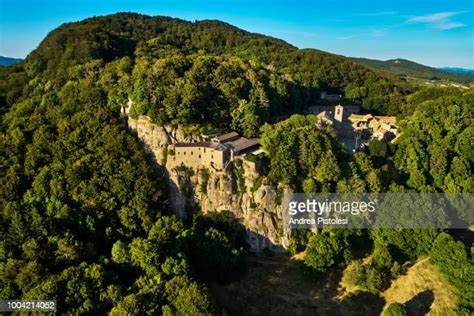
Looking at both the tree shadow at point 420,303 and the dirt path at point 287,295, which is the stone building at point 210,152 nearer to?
the dirt path at point 287,295

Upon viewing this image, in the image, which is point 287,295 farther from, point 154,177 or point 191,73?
point 191,73

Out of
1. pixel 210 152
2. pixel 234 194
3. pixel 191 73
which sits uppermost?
pixel 191 73

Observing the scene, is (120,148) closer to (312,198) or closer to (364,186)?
(312,198)

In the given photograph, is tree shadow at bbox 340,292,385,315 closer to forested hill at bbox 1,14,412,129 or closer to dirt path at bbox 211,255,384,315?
dirt path at bbox 211,255,384,315

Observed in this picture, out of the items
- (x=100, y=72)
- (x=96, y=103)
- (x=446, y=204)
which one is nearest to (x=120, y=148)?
(x=96, y=103)

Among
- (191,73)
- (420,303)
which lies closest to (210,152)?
(191,73)

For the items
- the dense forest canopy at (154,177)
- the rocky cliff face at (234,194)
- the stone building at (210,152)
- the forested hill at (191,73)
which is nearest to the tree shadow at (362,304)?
the dense forest canopy at (154,177)

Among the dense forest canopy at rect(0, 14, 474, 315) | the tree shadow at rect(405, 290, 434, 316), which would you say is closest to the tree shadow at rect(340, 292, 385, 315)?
the dense forest canopy at rect(0, 14, 474, 315)
